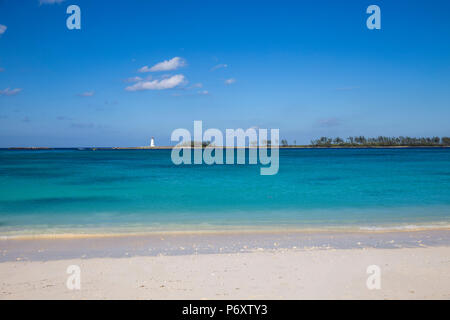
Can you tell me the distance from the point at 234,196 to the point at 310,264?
1073 centimetres

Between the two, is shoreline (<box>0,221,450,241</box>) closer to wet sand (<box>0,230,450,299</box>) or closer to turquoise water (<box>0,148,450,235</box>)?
turquoise water (<box>0,148,450,235</box>)

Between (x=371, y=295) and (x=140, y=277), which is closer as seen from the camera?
(x=371, y=295)

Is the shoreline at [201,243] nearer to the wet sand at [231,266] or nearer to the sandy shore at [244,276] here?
the wet sand at [231,266]

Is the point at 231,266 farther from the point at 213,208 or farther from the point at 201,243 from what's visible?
the point at 213,208

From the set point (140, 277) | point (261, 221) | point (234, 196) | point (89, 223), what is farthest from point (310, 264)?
point (234, 196)

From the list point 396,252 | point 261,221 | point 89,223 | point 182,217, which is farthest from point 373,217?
point 89,223

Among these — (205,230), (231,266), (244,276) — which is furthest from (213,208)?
(244,276)

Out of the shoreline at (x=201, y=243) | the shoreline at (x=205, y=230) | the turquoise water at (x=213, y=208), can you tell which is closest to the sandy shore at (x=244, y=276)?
the shoreline at (x=201, y=243)

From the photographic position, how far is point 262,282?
14.1 ft

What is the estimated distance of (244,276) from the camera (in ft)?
14.8

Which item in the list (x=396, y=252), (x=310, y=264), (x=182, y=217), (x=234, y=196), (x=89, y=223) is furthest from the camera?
(x=234, y=196)

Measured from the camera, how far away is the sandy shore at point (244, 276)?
396 cm
